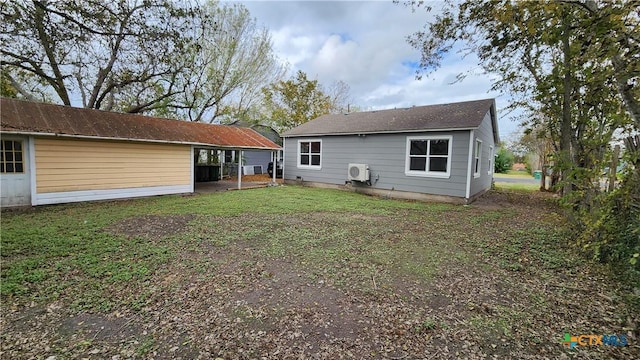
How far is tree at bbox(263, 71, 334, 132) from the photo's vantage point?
2172 cm

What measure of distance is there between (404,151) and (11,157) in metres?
11.6

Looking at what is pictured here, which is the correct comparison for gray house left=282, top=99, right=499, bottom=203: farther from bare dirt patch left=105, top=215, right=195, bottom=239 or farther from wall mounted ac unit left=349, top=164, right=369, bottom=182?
bare dirt patch left=105, top=215, right=195, bottom=239

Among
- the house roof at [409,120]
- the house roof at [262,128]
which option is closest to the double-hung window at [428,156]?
the house roof at [409,120]

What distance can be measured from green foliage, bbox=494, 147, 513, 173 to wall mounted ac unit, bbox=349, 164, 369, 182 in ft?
78.7

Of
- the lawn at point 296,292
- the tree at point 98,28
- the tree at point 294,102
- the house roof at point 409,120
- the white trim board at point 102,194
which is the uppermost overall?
the tree at point 294,102

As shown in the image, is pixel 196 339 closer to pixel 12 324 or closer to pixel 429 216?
pixel 12 324

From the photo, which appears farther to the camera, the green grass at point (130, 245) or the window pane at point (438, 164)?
the window pane at point (438, 164)

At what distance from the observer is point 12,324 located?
101 inches

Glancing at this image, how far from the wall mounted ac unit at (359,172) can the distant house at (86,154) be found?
5.42 metres

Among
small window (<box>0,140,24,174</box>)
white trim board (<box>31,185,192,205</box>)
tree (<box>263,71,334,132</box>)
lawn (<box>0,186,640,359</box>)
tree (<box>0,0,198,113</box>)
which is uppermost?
tree (<box>263,71,334,132</box>)

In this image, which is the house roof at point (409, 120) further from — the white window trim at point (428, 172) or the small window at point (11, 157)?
the small window at point (11, 157)

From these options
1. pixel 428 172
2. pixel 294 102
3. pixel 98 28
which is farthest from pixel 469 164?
pixel 294 102

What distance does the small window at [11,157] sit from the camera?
Result: 6.83m

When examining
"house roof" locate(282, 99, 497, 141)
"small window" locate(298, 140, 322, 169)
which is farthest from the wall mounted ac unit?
"small window" locate(298, 140, 322, 169)
